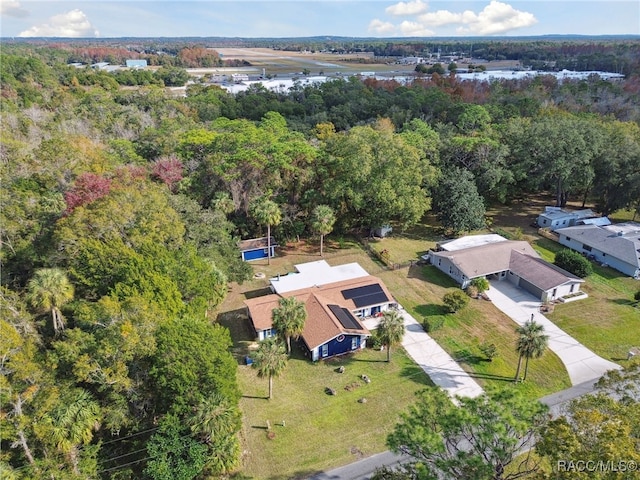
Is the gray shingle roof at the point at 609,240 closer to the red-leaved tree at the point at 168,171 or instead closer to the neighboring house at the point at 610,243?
the neighboring house at the point at 610,243

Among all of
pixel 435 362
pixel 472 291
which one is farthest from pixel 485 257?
pixel 435 362

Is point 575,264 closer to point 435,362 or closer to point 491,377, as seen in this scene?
point 491,377

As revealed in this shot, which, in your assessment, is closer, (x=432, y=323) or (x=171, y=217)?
(x=171, y=217)

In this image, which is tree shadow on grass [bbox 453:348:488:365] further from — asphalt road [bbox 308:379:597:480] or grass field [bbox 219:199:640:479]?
asphalt road [bbox 308:379:597:480]

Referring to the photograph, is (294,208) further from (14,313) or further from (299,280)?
(14,313)

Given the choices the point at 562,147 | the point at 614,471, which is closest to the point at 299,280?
the point at 614,471

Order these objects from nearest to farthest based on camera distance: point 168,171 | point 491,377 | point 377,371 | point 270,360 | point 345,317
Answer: point 270,360
point 491,377
point 377,371
point 345,317
point 168,171

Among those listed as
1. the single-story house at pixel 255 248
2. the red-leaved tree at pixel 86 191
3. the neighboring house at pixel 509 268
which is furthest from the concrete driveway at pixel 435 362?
the red-leaved tree at pixel 86 191
